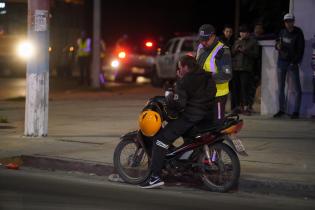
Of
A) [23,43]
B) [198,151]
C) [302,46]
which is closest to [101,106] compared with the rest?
[302,46]

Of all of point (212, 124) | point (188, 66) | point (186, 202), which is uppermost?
point (188, 66)

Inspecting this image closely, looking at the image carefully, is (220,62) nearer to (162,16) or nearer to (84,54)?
(84,54)

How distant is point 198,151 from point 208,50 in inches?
67.8

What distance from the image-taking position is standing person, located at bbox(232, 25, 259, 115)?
16.0 m

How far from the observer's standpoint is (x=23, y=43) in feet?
96.5

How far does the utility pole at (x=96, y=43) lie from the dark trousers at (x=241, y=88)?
8.78 m

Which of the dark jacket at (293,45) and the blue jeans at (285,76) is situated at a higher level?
the dark jacket at (293,45)

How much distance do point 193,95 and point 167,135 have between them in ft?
1.90

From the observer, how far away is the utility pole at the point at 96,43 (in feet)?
79.3

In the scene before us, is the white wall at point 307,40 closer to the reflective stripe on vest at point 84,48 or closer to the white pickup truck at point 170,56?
the white pickup truck at point 170,56

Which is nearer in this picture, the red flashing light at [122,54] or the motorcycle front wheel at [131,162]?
the motorcycle front wheel at [131,162]

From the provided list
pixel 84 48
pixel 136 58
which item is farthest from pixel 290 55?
pixel 136 58

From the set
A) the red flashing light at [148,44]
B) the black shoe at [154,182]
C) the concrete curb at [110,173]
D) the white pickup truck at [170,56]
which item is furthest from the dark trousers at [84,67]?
the black shoe at [154,182]

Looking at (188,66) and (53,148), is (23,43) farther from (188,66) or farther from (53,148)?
(188,66)
